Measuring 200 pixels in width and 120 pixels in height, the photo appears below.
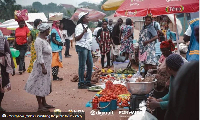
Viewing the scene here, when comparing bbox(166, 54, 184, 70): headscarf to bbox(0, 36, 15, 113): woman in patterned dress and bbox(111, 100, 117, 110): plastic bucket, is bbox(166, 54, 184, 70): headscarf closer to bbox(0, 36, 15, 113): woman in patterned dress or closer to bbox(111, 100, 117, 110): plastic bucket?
bbox(111, 100, 117, 110): plastic bucket

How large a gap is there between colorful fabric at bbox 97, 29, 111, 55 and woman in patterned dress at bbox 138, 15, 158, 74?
3.65 meters

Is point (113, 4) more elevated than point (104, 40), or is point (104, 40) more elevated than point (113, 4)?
point (113, 4)

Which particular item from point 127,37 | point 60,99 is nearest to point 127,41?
point 127,37

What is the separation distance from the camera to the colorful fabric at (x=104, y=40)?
437 inches

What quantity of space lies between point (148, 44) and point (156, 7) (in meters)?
2.09

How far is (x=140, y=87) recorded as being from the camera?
498cm

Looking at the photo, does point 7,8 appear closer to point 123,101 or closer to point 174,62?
point 123,101

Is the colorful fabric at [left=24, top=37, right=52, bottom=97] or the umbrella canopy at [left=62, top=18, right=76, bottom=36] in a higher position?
the umbrella canopy at [left=62, top=18, right=76, bottom=36]

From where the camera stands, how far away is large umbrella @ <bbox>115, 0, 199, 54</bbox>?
4.98 meters

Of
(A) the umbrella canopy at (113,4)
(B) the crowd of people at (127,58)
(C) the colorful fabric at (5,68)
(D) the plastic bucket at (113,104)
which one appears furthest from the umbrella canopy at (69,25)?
(D) the plastic bucket at (113,104)

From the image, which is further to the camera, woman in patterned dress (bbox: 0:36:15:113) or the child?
the child

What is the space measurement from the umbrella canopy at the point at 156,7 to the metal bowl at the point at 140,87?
4.82 ft

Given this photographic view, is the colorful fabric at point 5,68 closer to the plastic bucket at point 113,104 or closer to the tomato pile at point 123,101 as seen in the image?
the plastic bucket at point 113,104

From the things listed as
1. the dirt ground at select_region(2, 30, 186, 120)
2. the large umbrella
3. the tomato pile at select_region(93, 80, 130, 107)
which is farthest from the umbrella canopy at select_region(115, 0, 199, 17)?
the dirt ground at select_region(2, 30, 186, 120)
